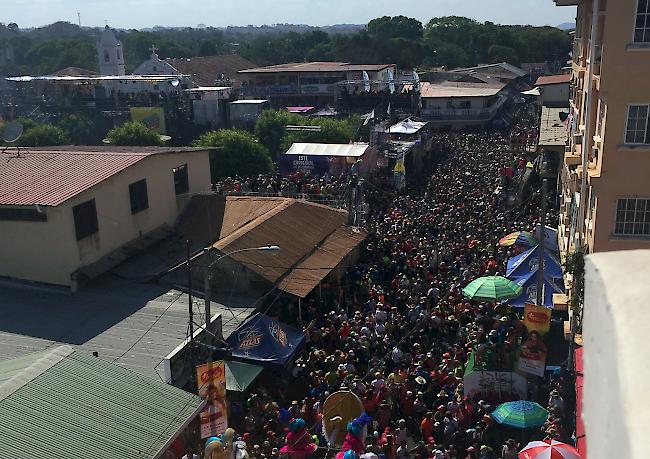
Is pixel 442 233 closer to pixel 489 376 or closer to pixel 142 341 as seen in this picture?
pixel 489 376

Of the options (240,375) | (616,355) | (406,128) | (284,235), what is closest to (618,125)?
(240,375)

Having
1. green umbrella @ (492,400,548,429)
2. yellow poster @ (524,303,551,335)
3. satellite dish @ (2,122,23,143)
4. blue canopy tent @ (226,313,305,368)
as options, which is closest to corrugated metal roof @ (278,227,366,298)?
blue canopy tent @ (226,313,305,368)

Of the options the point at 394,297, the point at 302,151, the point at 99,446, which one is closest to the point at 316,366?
the point at 394,297

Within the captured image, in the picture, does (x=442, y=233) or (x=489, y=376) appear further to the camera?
(x=442, y=233)

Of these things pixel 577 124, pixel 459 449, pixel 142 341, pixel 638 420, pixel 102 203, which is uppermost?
pixel 638 420

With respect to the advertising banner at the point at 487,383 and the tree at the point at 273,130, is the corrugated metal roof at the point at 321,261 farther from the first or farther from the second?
the tree at the point at 273,130

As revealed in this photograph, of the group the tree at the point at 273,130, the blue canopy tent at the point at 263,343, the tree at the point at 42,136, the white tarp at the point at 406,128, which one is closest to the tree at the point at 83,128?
the tree at the point at 42,136

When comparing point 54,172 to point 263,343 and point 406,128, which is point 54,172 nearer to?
point 263,343
